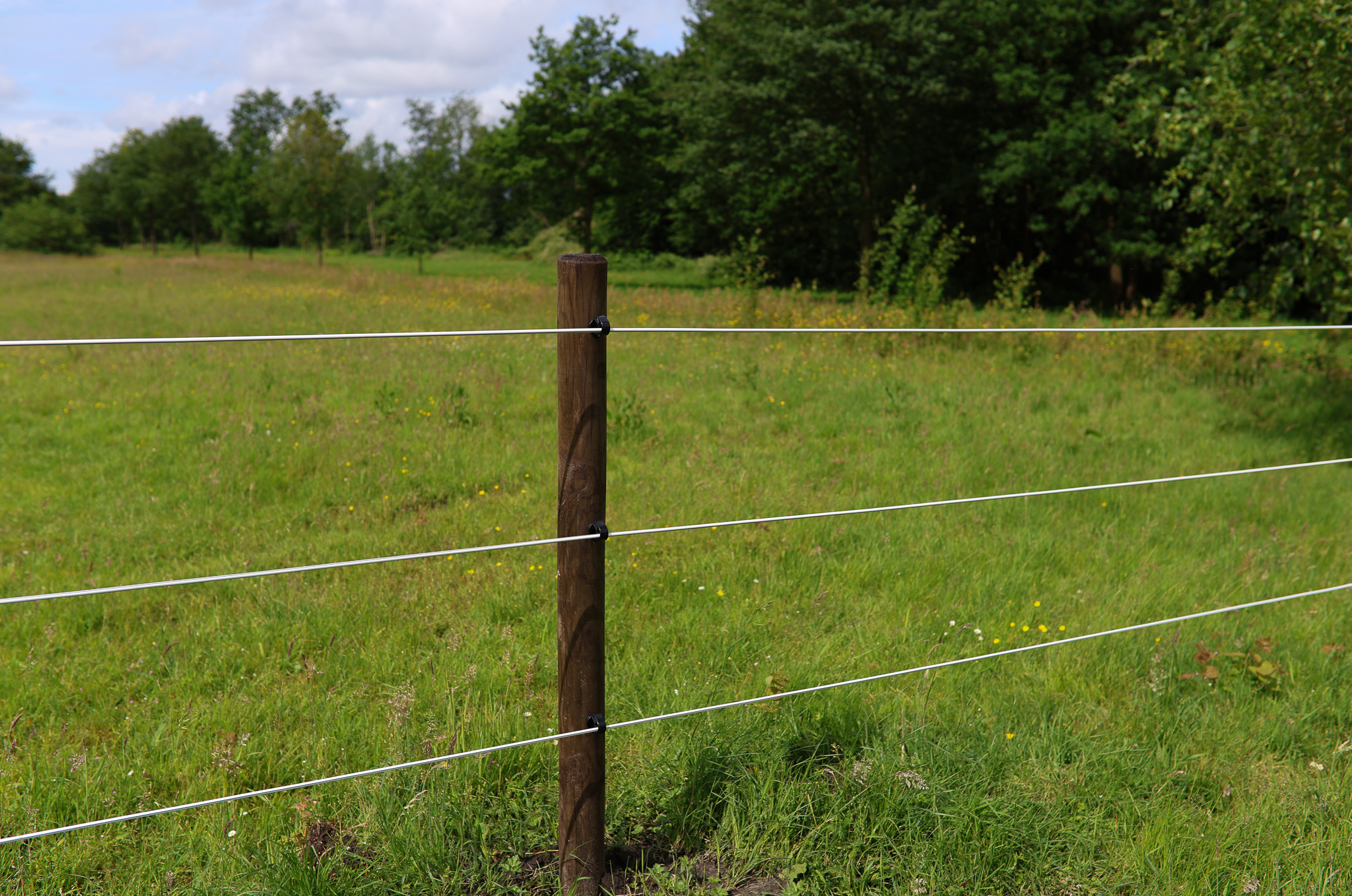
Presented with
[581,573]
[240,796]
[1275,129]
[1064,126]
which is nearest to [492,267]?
[1064,126]

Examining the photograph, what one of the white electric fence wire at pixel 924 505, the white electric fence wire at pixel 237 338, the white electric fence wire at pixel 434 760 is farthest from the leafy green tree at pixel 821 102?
the white electric fence wire at pixel 237 338

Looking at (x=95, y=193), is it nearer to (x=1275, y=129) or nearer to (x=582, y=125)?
(x=582, y=125)

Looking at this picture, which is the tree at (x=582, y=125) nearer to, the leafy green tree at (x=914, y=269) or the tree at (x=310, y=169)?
the tree at (x=310, y=169)

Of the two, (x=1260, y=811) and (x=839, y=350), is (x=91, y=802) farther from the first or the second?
(x=839, y=350)

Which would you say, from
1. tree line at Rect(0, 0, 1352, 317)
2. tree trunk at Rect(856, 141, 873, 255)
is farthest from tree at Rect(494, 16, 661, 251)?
tree trunk at Rect(856, 141, 873, 255)

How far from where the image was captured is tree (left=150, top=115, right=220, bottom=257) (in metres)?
55.7

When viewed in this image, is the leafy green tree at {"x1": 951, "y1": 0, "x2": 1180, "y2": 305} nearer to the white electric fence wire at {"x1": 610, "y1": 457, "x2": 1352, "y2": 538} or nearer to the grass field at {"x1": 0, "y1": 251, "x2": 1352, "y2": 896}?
the grass field at {"x1": 0, "y1": 251, "x2": 1352, "y2": 896}

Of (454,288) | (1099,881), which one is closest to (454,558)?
(1099,881)

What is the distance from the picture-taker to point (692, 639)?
3.93m

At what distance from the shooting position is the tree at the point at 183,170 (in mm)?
55719

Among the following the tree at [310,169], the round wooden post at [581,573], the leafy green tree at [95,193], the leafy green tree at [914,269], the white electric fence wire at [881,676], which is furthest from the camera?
the leafy green tree at [95,193]

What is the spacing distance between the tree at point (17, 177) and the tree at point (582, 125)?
203 ft

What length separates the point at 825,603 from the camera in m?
4.39

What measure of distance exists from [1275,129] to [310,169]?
41.8 m
